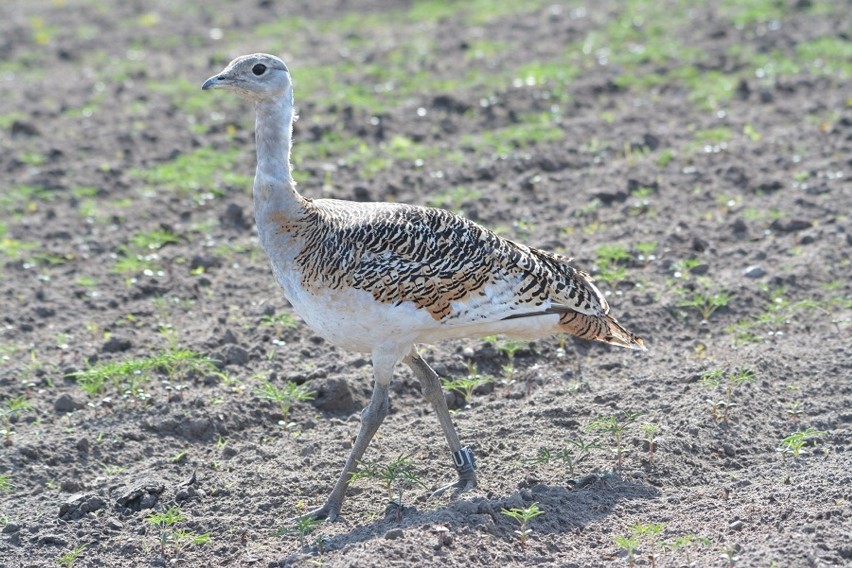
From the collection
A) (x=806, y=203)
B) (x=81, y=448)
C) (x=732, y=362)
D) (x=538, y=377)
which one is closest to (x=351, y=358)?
(x=538, y=377)

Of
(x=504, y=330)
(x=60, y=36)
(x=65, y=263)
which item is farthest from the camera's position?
(x=60, y=36)

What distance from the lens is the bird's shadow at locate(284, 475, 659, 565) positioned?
5945mm

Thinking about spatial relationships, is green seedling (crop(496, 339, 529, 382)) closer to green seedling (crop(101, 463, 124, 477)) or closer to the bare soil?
the bare soil

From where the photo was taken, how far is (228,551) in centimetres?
618

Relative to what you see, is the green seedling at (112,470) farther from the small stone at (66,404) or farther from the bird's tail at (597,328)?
the bird's tail at (597,328)

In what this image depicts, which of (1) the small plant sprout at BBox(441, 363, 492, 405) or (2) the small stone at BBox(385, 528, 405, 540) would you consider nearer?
(2) the small stone at BBox(385, 528, 405, 540)

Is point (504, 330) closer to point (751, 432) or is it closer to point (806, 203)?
point (751, 432)

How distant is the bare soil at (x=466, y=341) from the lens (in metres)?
6.21

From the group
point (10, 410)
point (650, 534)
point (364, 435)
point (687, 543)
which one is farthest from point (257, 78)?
point (687, 543)

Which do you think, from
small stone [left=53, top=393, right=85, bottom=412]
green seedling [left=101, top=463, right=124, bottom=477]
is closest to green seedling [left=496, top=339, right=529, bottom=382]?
green seedling [left=101, top=463, right=124, bottom=477]

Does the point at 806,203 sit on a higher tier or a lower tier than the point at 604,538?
higher

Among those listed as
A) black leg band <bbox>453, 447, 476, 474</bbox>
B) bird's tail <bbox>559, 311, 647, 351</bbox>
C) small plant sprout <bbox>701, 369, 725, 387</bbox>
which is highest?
bird's tail <bbox>559, 311, 647, 351</bbox>

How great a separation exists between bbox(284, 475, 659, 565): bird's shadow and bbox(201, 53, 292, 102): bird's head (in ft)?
7.56

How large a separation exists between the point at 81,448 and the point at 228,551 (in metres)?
1.42
